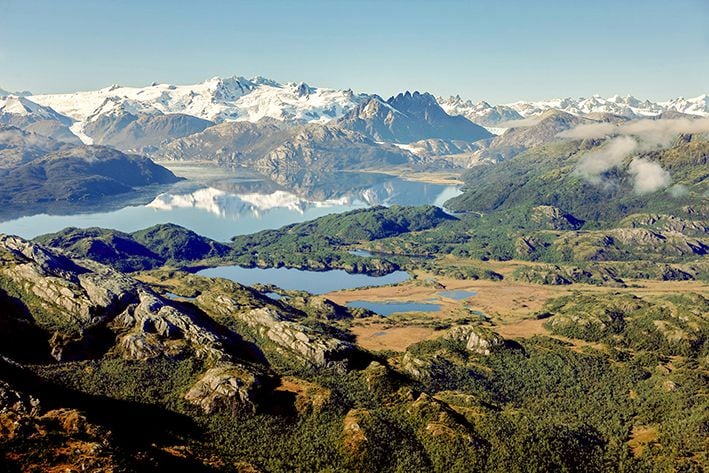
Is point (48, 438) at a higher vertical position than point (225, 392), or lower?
higher

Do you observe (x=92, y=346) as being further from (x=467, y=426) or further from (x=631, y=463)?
(x=631, y=463)

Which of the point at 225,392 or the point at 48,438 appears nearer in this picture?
the point at 48,438

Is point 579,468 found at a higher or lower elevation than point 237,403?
lower

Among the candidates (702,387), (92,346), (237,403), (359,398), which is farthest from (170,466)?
(702,387)

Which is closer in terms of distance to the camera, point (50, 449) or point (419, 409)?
point (50, 449)

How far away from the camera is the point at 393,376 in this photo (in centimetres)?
19250

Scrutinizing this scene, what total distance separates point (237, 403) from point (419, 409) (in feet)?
162

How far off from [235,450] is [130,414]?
2829 cm

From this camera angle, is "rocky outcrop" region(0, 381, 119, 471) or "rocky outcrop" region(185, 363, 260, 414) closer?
"rocky outcrop" region(0, 381, 119, 471)

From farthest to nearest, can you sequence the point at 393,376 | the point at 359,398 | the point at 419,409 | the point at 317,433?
the point at 393,376, the point at 359,398, the point at 419,409, the point at 317,433

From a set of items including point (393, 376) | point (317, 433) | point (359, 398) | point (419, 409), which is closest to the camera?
point (317, 433)

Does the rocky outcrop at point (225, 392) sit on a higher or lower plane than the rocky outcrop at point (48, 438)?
lower

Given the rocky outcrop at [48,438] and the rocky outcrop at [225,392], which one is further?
the rocky outcrop at [225,392]

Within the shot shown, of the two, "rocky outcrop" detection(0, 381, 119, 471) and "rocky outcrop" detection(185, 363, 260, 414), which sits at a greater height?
"rocky outcrop" detection(0, 381, 119, 471)
